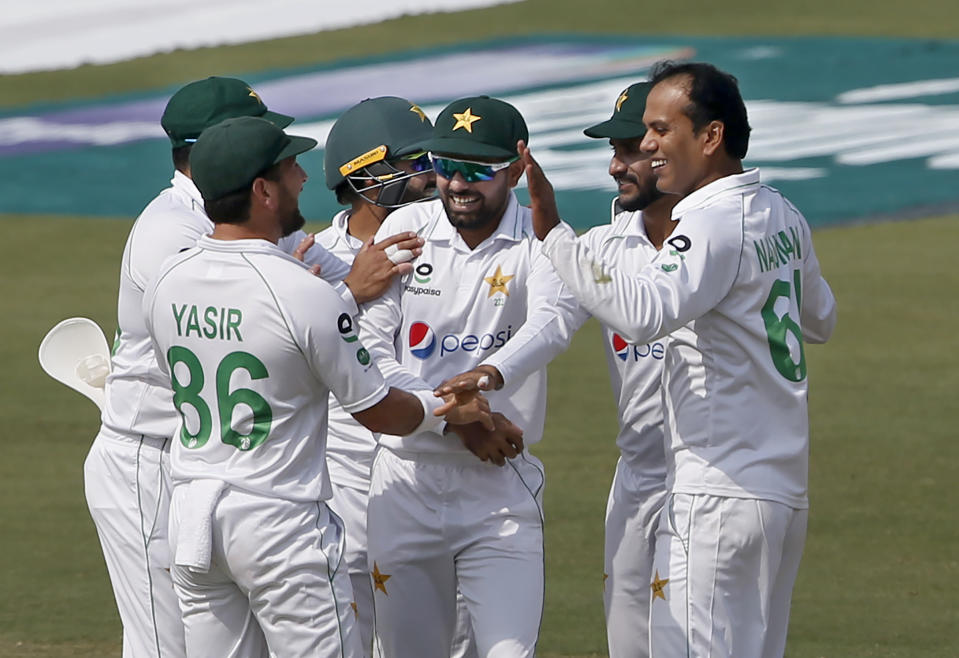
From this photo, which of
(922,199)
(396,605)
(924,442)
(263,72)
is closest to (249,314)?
(396,605)

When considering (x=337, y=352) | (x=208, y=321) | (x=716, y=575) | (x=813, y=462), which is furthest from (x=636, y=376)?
(x=813, y=462)

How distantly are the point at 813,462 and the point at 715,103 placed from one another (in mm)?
6223

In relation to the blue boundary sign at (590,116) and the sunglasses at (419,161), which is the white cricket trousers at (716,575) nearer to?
the sunglasses at (419,161)

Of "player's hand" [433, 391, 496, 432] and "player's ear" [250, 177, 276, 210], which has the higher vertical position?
"player's ear" [250, 177, 276, 210]

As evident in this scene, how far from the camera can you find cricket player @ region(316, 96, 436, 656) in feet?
17.7

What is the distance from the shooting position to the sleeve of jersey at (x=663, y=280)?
4.27 metres

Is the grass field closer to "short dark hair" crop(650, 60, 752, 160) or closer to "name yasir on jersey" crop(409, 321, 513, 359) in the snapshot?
"name yasir on jersey" crop(409, 321, 513, 359)

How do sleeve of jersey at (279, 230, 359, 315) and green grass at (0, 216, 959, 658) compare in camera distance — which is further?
green grass at (0, 216, 959, 658)

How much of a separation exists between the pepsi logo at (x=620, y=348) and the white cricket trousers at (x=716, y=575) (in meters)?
1.04

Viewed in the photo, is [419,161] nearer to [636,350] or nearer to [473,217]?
[473,217]

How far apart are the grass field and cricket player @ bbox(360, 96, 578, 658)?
2343 mm

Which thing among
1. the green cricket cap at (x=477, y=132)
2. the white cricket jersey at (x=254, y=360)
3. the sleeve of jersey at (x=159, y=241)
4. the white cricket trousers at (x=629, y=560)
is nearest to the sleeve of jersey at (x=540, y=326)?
the green cricket cap at (x=477, y=132)

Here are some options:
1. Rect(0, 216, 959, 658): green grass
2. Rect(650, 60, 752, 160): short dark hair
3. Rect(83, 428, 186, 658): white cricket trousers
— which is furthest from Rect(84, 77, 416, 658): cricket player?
Rect(0, 216, 959, 658): green grass

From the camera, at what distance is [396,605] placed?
5000mm
